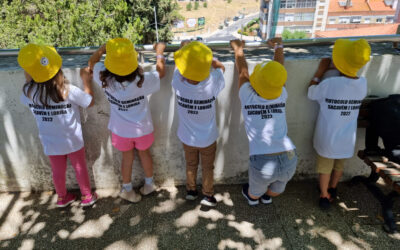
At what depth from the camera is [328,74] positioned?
9.39ft

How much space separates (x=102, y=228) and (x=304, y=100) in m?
2.62

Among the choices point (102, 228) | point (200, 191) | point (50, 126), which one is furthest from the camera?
point (200, 191)

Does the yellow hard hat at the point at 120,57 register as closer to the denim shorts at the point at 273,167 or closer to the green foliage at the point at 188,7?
the denim shorts at the point at 273,167

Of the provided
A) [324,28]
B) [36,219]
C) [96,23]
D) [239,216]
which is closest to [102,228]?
[36,219]

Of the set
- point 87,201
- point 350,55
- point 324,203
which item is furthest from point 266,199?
point 87,201

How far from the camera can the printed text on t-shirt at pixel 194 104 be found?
2641 millimetres

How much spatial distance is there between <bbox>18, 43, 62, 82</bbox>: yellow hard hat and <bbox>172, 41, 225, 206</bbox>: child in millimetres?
1084

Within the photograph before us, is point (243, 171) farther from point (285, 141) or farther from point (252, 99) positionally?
point (252, 99)

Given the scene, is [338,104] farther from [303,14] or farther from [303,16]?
[303,16]

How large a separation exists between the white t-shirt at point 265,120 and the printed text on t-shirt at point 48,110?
5.72ft

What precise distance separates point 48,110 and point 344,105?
2.89 metres

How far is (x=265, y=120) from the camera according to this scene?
2588 mm

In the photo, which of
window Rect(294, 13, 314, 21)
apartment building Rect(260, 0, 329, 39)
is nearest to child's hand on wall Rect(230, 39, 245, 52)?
apartment building Rect(260, 0, 329, 39)

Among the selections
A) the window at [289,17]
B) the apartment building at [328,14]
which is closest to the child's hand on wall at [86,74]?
the apartment building at [328,14]
